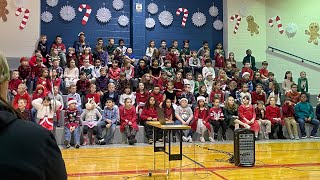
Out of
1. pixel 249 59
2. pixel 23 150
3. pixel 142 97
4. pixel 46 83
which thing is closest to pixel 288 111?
pixel 249 59

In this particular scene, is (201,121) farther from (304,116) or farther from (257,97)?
(304,116)

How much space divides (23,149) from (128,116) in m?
9.06

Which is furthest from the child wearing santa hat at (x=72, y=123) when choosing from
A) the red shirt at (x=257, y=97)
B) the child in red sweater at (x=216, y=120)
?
the red shirt at (x=257, y=97)

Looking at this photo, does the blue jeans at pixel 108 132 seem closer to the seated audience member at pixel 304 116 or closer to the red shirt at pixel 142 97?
the red shirt at pixel 142 97

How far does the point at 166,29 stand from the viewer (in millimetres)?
15000

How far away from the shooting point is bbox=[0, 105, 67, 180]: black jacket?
1.04 metres

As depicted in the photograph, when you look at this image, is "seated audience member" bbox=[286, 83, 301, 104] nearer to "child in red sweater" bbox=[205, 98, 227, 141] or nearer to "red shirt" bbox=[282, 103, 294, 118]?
"red shirt" bbox=[282, 103, 294, 118]

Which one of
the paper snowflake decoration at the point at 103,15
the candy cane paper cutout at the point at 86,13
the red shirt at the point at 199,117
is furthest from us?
the paper snowflake decoration at the point at 103,15

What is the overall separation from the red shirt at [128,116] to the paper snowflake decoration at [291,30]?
768cm

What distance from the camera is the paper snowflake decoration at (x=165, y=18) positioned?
48.9 ft

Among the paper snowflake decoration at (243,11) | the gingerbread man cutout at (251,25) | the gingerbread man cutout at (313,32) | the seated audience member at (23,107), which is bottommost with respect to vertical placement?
the seated audience member at (23,107)

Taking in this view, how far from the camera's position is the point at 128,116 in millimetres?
10086

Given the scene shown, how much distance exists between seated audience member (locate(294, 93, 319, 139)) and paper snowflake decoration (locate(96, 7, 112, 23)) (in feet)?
23.3

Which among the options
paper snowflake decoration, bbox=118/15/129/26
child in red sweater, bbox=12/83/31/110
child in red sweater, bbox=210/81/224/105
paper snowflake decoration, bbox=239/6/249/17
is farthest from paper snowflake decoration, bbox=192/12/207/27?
child in red sweater, bbox=12/83/31/110
